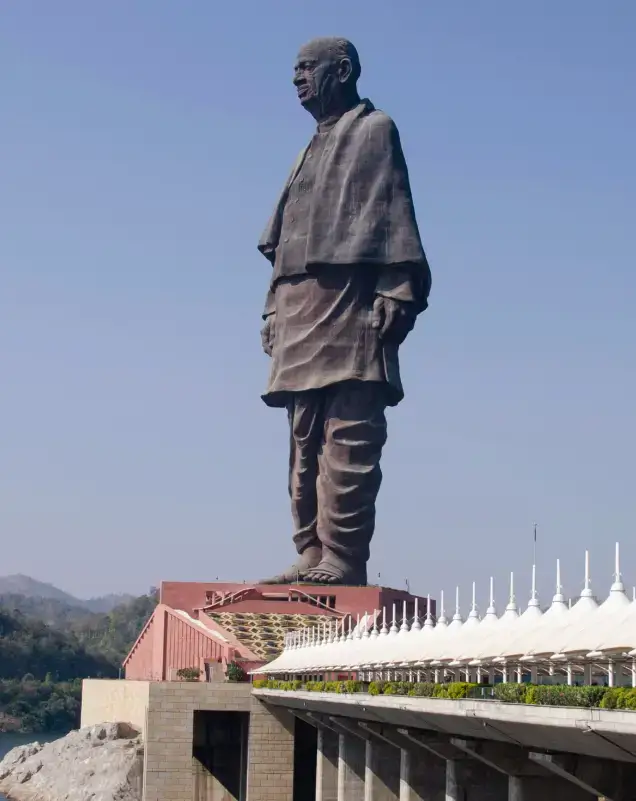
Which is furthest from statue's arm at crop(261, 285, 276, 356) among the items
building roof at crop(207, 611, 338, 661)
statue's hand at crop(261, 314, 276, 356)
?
building roof at crop(207, 611, 338, 661)

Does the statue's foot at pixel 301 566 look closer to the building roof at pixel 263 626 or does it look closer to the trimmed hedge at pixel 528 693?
the building roof at pixel 263 626

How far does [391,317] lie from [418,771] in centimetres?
2475

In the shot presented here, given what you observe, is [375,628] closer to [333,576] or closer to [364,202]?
[333,576]

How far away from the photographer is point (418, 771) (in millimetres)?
29312

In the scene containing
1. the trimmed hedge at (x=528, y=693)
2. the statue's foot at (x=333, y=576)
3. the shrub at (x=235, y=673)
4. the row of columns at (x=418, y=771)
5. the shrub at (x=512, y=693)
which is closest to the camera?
the trimmed hedge at (x=528, y=693)

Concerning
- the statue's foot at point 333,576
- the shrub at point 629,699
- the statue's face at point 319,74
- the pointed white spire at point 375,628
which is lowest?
the shrub at point 629,699

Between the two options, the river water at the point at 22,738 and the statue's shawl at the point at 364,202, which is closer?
the statue's shawl at the point at 364,202

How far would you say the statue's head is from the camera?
54.3m

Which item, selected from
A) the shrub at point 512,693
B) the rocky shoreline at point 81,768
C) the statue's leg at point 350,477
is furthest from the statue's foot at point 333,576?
the shrub at point 512,693

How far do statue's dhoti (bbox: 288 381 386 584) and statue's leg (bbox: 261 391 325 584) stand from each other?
32mm

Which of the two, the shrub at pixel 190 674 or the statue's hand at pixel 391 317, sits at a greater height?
the statue's hand at pixel 391 317

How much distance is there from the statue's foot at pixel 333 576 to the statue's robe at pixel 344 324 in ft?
0.37

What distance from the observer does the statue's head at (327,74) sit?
54.3m

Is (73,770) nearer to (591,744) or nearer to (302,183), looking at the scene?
(302,183)
